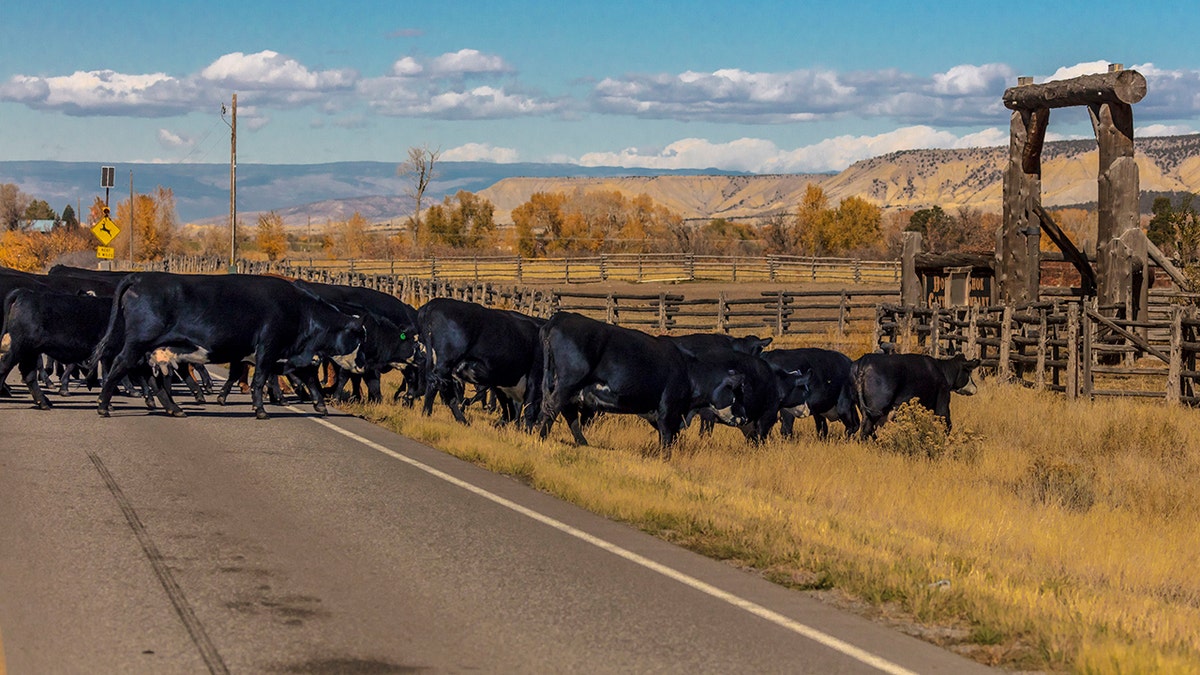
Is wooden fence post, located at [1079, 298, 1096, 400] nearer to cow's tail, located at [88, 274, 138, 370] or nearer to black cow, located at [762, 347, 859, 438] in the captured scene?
black cow, located at [762, 347, 859, 438]

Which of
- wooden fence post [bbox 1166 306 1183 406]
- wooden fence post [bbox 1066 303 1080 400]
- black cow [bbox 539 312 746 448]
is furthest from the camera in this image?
wooden fence post [bbox 1066 303 1080 400]

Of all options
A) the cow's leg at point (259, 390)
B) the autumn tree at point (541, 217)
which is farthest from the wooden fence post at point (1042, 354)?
the autumn tree at point (541, 217)

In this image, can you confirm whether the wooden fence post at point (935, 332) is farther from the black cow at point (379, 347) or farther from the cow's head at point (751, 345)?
the black cow at point (379, 347)

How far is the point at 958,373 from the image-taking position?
20.1 m

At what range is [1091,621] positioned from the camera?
25.6 feet

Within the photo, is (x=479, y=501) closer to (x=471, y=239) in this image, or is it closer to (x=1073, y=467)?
(x=1073, y=467)

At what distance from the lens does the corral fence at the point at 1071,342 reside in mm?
23000

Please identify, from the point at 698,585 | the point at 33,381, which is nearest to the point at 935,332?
the point at 33,381

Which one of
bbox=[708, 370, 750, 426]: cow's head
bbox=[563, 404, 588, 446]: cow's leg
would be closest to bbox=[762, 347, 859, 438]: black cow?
bbox=[708, 370, 750, 426]: cow's head

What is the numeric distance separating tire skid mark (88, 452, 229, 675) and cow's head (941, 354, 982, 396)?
1187 centimetres

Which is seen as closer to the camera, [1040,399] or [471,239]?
[1040,399]

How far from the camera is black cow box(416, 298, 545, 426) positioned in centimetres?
1781

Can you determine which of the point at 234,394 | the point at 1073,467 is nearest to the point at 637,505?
the point at 1073,467

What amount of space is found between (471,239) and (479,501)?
13106 centimetres
